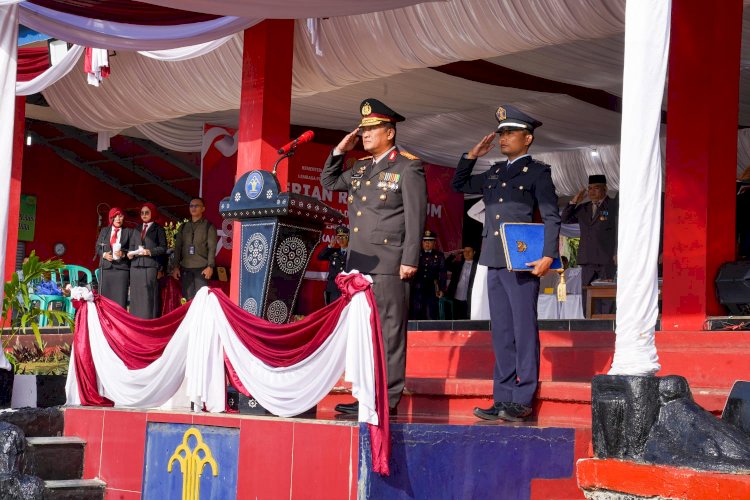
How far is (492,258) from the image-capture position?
5258mm

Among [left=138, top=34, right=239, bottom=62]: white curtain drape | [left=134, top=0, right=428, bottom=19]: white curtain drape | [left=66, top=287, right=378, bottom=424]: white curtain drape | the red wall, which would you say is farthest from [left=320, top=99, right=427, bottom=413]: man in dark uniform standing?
the red wall

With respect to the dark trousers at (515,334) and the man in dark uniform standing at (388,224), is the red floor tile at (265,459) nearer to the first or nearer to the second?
the man in dark uniform standing at (388,224)

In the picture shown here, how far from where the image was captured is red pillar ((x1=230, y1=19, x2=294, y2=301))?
7938 millimetres

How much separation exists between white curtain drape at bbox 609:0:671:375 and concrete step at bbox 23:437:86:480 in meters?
3.53

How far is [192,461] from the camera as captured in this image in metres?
5.28

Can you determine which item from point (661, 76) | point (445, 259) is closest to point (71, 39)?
point (661, 76)

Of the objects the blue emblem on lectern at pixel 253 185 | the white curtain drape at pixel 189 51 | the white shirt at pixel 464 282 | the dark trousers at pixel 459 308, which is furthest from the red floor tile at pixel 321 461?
the dark trousers at pixel 459 308

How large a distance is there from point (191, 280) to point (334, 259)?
2.14m

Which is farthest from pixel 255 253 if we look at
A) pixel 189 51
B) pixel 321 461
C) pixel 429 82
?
pixel 429 82

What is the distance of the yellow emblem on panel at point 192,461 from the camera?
5.17 metres

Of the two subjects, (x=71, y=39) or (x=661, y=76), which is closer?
(x=661, y=76)

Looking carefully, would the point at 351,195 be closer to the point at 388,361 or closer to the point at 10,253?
the point at 388,361

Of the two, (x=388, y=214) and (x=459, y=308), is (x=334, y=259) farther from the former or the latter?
(x=388, y=214)

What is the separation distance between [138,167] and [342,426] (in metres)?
13.1
